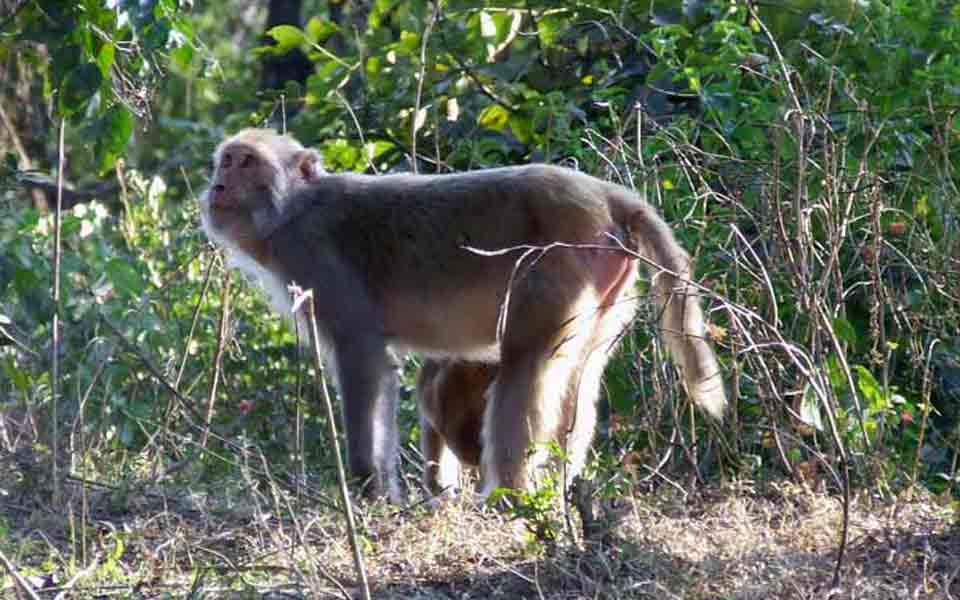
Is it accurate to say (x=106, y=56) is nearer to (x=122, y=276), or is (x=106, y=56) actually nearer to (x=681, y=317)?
(x=122, y=276)

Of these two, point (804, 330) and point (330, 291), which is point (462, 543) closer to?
point (330, 291)

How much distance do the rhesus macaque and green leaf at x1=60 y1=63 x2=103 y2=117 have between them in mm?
1425

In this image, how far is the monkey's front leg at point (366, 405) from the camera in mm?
5559

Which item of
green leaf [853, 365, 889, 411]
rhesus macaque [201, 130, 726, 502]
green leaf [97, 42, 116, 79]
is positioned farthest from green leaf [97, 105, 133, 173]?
green leaf [853, 365, 889, 411]

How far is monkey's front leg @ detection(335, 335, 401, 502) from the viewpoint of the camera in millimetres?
5559

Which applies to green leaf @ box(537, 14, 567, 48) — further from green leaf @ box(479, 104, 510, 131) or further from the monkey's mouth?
the monkey's mouth

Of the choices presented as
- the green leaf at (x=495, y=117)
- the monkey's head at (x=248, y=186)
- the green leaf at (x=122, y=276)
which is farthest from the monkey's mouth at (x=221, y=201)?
the green leaf at (x=495, y=117)

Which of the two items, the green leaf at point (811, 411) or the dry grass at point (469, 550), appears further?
the green leaf at point (811, 411)

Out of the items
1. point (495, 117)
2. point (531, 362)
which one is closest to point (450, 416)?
point (531, 362)

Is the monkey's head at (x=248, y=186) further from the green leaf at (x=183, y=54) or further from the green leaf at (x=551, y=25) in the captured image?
the green leaf at (x=551, y=25)

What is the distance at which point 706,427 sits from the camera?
5898 mm

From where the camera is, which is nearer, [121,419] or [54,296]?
[54,296]

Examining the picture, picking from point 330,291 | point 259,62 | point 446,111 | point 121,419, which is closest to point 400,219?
point 330,291

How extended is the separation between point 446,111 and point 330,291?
7.81 ft
